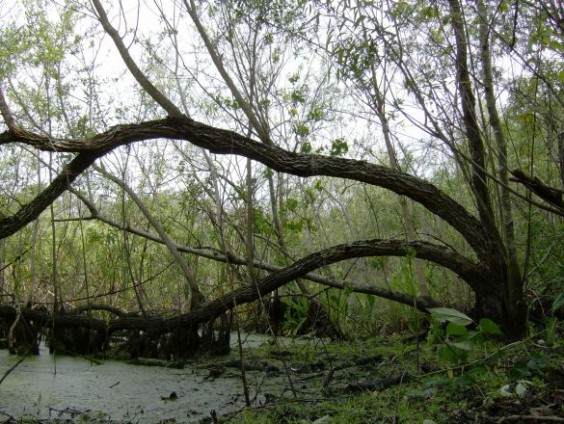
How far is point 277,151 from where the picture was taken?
13.3 feet

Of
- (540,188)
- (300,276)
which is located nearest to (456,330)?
(540,188)

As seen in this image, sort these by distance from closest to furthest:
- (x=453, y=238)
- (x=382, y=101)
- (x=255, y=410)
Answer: (x=255, y=410), (x=382, y=101), (x=453, y=238)

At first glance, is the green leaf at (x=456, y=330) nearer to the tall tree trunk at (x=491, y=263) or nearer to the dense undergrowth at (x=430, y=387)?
the dense undergrowth at (x=430, y=387)

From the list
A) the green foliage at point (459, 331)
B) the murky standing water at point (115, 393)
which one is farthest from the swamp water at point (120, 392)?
the green foliage at point (459, 331)

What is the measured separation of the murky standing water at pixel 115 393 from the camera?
3119 mm

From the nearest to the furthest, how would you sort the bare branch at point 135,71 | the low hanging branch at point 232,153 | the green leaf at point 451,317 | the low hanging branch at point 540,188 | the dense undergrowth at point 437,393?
1. the dense undergrowth at point 437,393
2. the green leaf at point 451,317
3. the low hanging branch at point 540,188
4. the low hanging branch at point 232,153
5. the bare branch at point 135,71

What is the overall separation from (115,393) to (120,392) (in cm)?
Answer: 4

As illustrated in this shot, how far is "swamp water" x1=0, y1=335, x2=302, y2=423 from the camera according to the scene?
10.2ft

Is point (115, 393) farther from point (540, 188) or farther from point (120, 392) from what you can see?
point (540, 188)

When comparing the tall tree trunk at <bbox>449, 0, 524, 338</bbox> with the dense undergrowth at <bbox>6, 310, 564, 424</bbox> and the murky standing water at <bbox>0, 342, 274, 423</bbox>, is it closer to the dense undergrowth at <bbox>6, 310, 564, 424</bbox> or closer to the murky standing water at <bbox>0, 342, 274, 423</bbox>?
the dense undergrowth at <bbox>6, 310, 564, 424</bbox>

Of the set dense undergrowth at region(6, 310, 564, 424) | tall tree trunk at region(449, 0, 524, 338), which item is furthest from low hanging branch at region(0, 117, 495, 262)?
dense undergrowth at region(6, 310, 564, 424)

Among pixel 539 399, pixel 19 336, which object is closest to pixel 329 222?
pixel 19 336

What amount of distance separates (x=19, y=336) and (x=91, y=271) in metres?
2.39

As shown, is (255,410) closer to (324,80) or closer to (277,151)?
(277,151)
